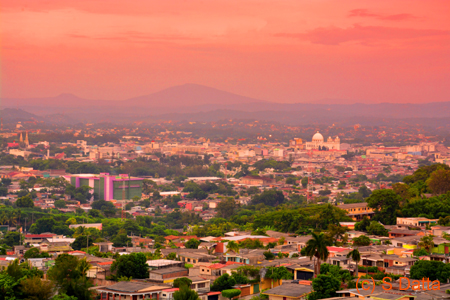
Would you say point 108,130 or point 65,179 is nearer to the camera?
point 65,179

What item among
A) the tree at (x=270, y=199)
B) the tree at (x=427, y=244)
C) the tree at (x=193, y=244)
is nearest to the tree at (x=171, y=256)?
the tree at (x=193, y=244)

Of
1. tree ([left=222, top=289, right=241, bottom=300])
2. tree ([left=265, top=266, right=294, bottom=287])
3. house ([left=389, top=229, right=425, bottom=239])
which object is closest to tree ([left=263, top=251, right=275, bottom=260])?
tree ([left=265, top=266, right=294, bottom=287])

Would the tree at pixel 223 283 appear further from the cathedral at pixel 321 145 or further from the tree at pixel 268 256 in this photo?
the cathedral at pixel 321 145

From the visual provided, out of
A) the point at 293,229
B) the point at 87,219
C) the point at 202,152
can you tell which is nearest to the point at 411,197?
the point at 293,229

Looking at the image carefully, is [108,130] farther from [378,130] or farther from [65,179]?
[65,179]

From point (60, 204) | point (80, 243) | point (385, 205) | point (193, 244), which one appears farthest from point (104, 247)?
point (60, 204)

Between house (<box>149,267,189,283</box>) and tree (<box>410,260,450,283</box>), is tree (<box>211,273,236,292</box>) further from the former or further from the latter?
tree (<box>410,260,450,283</box>)
